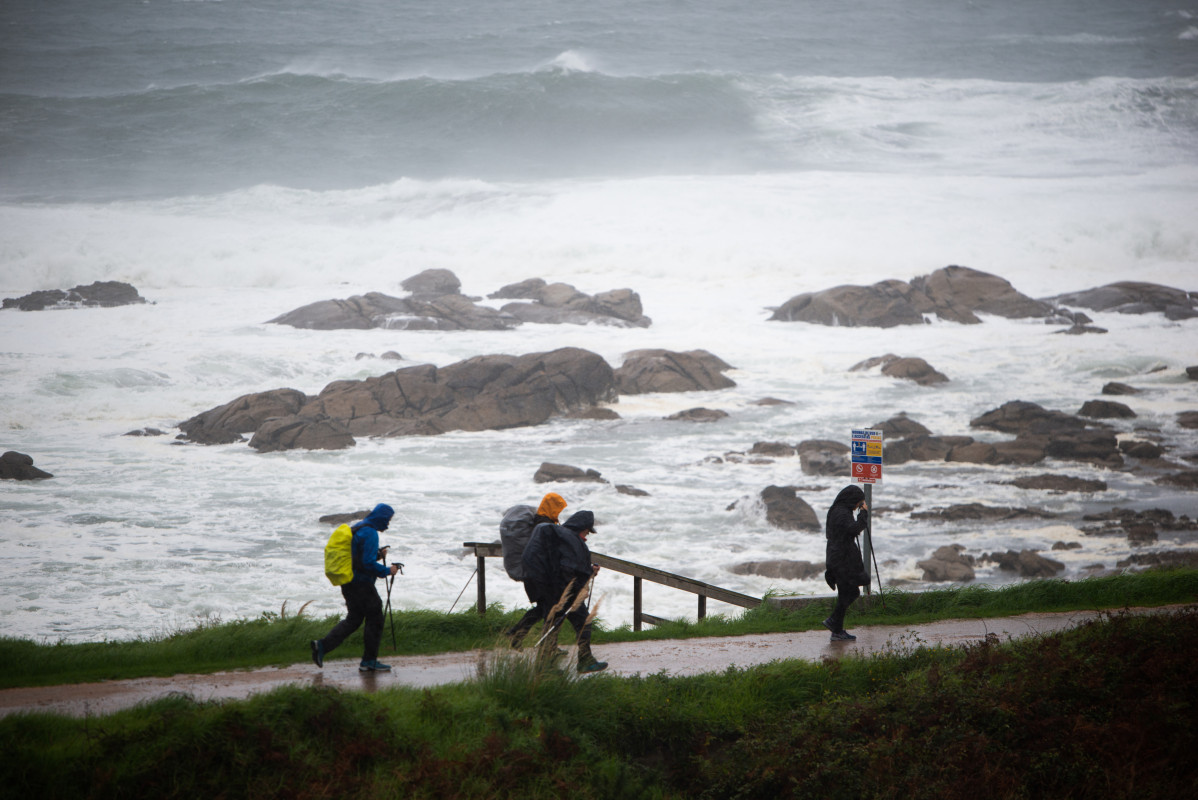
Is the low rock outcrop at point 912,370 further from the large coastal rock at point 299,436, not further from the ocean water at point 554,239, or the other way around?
the large coastal rock at point 299,436

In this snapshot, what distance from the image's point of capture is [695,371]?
2994cm

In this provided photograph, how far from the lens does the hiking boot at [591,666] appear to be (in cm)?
732

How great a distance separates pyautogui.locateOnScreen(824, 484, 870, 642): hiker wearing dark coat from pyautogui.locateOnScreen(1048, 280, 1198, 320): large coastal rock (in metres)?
32.3

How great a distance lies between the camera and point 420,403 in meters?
25.5

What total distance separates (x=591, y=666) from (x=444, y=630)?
1940mm

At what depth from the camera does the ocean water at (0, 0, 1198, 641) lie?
18406mm

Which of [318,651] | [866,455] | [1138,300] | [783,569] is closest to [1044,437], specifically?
[783,569]

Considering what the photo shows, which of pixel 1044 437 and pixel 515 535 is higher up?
pixel 515 535

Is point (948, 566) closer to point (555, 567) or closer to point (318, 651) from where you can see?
point (555, 567)

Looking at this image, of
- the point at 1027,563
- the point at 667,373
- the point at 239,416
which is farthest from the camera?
the point at 667,373

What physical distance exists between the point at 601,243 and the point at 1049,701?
41.6m

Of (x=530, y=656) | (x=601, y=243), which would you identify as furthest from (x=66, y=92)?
(x=530, y=656)

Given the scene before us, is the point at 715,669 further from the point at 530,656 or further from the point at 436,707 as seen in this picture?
the point at 436,707

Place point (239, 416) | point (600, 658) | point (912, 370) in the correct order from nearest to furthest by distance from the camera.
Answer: point (600, 658) < point (239, 416) < point (912, 370)
